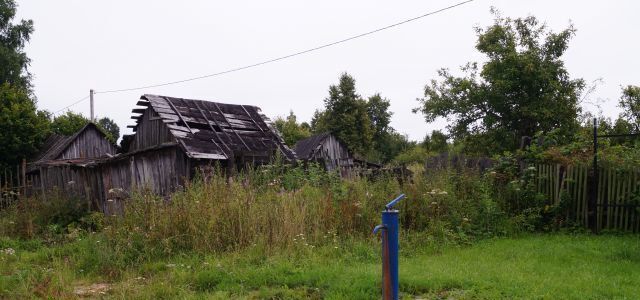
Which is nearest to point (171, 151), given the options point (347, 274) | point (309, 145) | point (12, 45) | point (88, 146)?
point (347, 274)

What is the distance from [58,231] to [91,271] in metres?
5.60

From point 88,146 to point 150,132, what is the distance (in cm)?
914

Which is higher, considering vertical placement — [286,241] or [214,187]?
[214,187]

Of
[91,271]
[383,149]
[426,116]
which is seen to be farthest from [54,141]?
[383,149]

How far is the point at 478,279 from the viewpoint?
596 cm

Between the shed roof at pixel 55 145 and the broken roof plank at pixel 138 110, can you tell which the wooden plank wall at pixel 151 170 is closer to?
the broken roof plank at pixel 138 110

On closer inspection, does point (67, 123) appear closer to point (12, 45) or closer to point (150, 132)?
point (12, 45)

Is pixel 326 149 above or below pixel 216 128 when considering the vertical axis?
below

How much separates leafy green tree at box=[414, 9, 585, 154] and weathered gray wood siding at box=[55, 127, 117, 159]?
1698cm

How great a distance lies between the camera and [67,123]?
31.5 m

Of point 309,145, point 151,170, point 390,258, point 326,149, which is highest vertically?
point 390,258

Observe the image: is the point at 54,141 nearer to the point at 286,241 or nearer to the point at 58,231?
the point at 58,231

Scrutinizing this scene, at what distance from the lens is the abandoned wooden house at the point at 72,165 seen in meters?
15.3

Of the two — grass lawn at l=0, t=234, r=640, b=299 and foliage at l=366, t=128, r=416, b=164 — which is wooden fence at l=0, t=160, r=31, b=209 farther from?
foliage at l=366, t=128, r=416, b=164
